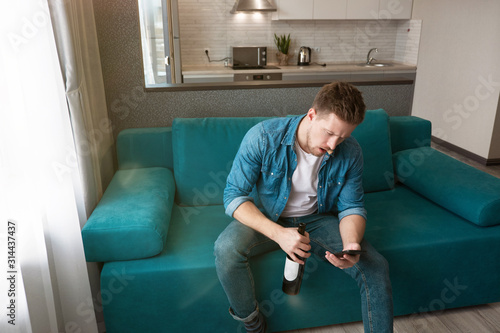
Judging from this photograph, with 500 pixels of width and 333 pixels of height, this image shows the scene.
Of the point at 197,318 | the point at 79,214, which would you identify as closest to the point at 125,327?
the point at 197,318

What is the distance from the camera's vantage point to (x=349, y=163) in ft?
5.57

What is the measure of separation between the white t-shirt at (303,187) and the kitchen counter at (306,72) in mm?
2690

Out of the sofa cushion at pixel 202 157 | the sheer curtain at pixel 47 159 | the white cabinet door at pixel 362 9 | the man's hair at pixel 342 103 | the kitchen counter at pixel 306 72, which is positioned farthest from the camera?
the white cabinet door at pixel 362 9

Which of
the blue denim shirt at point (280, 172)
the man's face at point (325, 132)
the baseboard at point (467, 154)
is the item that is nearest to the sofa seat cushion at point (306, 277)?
the blue denim shirt at point (280, 172)

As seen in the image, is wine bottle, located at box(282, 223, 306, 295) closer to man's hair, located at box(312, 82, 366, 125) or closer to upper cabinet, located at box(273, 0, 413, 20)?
man's hair, located at box(312, 82, 366, 125)

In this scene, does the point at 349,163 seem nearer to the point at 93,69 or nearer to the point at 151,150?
the point at 151,150

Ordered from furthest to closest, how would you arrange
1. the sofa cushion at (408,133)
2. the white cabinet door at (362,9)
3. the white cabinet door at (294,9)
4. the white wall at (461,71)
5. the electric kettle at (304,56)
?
the electric kettle at (304,56) < the white cabinet door at (362,9) < the white cabinet door at (294,9) < the white wall at (461,71) < the sofa cushion at (408,133)

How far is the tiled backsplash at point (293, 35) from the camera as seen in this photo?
4.68 m

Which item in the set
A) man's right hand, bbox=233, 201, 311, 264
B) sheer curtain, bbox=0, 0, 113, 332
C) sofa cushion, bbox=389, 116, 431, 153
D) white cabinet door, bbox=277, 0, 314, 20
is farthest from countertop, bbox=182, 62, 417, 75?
man's right hand, bbox=233, 201, 311, 264

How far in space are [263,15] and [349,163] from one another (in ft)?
11.7

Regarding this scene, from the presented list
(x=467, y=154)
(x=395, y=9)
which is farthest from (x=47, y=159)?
(x=395, y=9)

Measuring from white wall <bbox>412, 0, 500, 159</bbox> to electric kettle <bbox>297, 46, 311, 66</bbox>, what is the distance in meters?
1.43

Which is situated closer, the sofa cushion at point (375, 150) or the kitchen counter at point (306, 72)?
the sofa cushion at point (375, 150)

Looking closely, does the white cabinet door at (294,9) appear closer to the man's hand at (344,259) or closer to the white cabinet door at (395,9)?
the white cabinet door at (395,9)
